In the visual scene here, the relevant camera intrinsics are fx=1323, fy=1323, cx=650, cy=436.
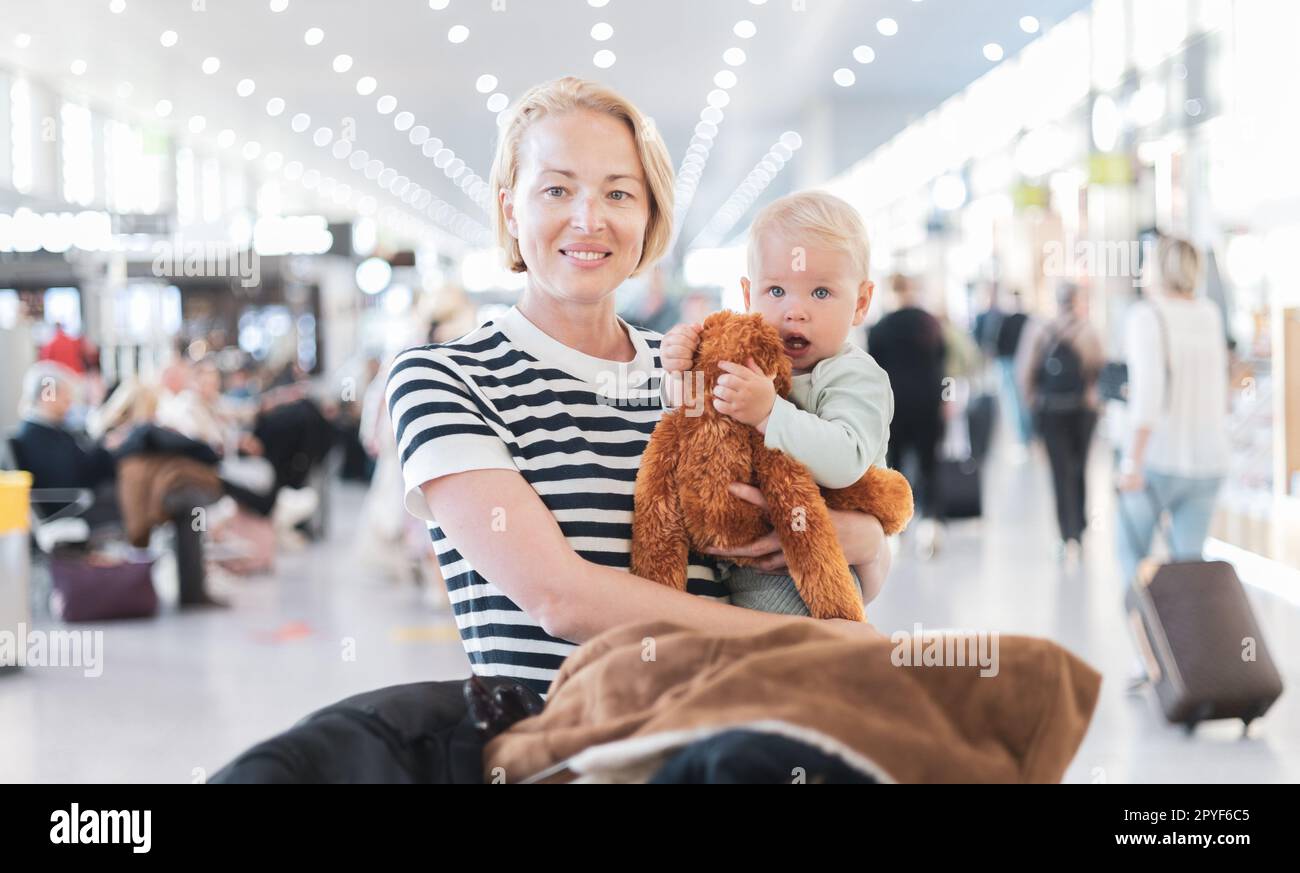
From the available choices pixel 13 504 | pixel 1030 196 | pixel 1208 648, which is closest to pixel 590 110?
pixel 1208 648

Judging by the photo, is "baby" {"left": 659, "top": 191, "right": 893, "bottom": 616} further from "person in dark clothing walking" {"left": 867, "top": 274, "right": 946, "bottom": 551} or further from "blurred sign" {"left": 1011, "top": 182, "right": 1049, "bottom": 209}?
"blurred sign" {"left": 1011, "top": 182, "right": 1049, "bottom": 209}

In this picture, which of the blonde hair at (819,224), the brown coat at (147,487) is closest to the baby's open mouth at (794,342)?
the blonde hair at (819,224)

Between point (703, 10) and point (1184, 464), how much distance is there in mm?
2591

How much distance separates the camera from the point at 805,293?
1831 mm

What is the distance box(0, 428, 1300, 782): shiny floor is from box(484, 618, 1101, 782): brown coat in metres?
2.08

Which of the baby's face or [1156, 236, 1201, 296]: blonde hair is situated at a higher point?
[1156, 236, 1201, 296]: blonde hair

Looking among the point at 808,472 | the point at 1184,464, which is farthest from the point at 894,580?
the point at 808,472

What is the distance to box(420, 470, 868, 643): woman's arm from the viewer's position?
5.27 feet

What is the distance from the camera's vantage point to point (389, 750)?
4.66 ft

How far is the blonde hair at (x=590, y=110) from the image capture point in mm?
1784

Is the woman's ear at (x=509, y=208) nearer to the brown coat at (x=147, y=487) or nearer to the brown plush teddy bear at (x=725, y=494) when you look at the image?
the brown plush teddy bear at (x=725, y=494)

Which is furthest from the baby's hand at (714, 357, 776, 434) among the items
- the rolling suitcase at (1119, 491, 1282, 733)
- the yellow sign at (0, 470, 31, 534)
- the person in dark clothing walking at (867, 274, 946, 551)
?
the person in dark clothing walking at (867, 274, 946, 551)

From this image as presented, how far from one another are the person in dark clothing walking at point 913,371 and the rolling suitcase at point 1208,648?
3.45m
